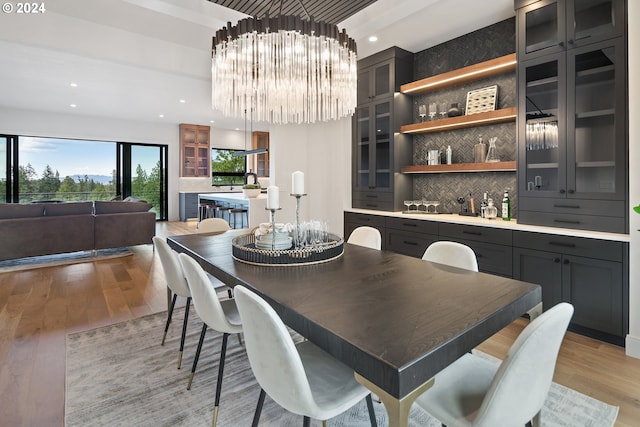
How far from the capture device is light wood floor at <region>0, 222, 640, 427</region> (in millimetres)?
1918

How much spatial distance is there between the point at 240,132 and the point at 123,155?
11.0ft

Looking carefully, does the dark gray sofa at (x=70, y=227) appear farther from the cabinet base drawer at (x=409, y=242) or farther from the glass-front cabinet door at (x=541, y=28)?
the glass-front cabinet door at (x=541, y=28)

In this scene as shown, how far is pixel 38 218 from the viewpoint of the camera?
5.00 meters

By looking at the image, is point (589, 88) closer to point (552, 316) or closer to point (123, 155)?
point (552, 316)

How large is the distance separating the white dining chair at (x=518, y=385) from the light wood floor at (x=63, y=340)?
3.68 feet

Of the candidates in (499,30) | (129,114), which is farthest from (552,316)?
(129,114)

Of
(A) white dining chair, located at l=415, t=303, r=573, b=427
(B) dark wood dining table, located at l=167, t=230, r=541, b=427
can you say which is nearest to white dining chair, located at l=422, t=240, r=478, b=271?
(B) dark wood dining table, located at l=167, t=230, r=541, b=427

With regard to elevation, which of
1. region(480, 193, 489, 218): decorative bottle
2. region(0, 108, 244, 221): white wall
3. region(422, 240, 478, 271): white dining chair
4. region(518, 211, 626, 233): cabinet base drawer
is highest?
region(0, 108, 244, 221): white wall

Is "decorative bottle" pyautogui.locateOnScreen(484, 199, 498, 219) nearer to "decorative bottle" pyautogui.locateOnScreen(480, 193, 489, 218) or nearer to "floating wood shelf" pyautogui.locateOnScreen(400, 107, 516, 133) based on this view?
"decorative bottle" pyautogui.locateOnScreen(480, 193, 489, 218)

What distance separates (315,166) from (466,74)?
2.61 meters

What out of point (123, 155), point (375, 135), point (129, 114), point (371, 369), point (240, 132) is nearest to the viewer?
point (371, 369)

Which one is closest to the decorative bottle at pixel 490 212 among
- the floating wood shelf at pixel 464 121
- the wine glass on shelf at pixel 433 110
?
the floating wood shelf at pixel 464 121

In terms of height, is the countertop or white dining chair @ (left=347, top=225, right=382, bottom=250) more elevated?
the countertop

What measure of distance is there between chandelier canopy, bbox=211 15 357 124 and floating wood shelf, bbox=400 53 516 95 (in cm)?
149
